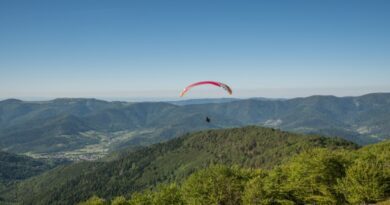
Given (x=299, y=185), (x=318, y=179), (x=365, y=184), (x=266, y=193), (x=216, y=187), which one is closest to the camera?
(x=365, y=184)

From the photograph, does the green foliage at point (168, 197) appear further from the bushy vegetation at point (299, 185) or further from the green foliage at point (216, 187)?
the green foliage at point (216, 187)

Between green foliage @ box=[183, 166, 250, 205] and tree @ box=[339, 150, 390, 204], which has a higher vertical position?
tree @ box=[339, 150, 390, 204]

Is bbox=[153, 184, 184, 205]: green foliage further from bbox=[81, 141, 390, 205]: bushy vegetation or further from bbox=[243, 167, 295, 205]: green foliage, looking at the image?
bbox=[243, 167, 295, 205]: green foliage

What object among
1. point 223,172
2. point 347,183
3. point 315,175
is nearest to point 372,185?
point 347,183

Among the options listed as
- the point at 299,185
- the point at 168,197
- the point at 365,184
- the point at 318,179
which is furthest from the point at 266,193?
the point at 168,197

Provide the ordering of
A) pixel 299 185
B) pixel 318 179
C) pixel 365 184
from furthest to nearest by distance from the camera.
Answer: pixel 299 185, pixel 318 179, pixel 365 184

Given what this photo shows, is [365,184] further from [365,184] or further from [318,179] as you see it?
[318,179]

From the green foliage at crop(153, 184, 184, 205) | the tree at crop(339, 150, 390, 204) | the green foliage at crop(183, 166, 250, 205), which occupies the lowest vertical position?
the green foliage at crop(153, 184, 184, 205)

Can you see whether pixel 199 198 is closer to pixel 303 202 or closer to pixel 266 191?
pixel 266 191

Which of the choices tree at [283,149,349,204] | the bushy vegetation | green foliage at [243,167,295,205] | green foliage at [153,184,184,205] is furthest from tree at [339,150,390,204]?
green foliage at [153,184,184,205]
